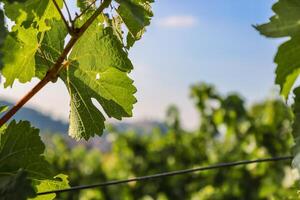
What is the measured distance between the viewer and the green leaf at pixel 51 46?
933mm

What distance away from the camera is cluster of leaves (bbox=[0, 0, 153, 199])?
2.81 feet

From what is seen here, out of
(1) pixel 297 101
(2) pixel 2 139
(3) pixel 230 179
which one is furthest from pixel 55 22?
(3) pixel 230 179

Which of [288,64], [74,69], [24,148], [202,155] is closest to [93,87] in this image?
[74,69]

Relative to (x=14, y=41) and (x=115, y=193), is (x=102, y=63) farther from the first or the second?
(x=115, y=193)

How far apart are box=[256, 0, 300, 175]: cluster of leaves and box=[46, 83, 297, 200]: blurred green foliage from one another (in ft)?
15.5

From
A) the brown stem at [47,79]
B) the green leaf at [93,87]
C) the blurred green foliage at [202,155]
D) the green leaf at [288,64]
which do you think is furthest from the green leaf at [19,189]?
the blurred green foliage at [202,155]

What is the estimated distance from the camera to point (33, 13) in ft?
2.73

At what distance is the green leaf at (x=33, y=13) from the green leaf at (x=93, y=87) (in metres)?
0.06

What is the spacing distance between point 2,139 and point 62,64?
129 millimetres

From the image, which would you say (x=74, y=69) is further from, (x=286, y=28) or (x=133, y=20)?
(x=286, y=28)

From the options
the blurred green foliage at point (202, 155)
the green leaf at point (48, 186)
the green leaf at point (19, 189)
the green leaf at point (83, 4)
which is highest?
the blurred green foliage at point (202, 155)

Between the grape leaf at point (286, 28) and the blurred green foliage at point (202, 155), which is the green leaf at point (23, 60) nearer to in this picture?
the grape leaf at point (286, 28)

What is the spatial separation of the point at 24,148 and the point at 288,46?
37 centimetres

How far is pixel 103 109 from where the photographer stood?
3.12 feet
